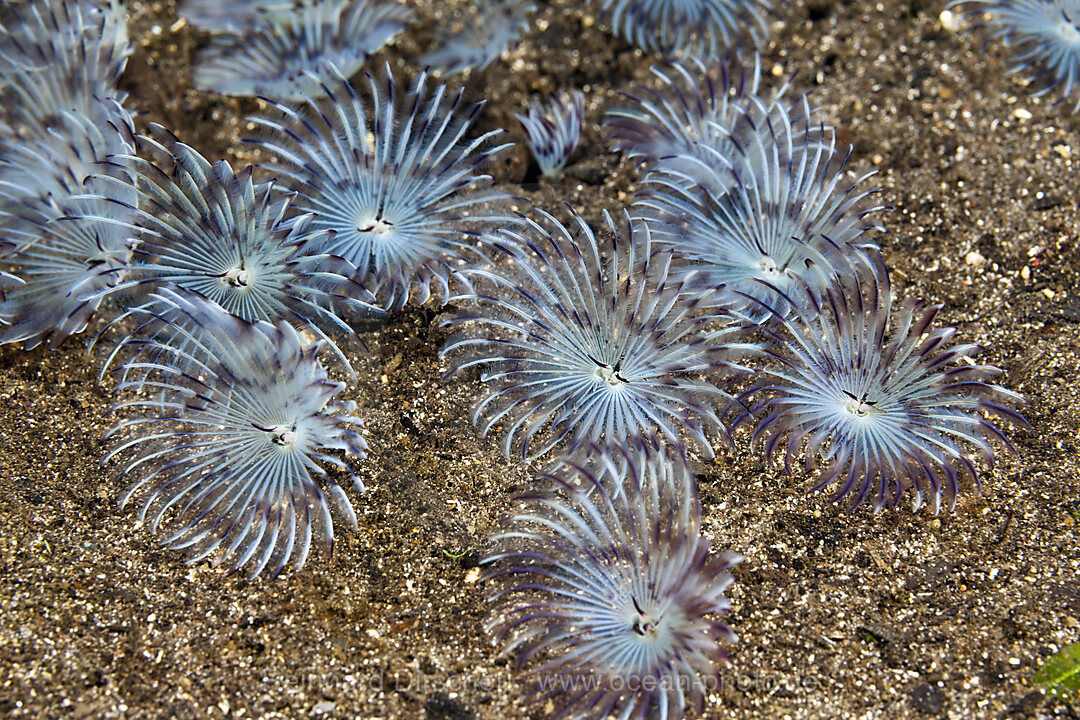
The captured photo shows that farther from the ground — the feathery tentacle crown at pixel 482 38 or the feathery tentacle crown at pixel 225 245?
the feathery tentacle crown at pixel 482 38

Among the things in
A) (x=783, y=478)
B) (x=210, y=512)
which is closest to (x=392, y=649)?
(x=210, y=512)

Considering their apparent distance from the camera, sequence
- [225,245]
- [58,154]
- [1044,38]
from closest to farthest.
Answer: [225,245] < [58,154] < [1044,38]

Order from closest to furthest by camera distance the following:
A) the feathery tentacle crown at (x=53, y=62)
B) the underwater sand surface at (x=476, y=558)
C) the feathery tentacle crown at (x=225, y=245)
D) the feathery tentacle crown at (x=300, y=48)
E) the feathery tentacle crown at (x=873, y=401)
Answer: the underwater sand surface at (x=476, y=558), the feathery tentacle crown at (x=873, y=401), the feathery tentacle crown at (x=225, y=245), the feathery tentacle crown at (x=53, y=62), the feathery tentacle crown at (x=300, y=48)

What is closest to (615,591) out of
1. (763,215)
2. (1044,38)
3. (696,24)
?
(763,215)

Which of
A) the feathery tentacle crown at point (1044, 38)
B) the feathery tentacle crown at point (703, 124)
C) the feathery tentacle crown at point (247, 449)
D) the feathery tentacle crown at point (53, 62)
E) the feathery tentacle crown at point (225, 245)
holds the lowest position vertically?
the feathery tentacle crown at point (247, 449)

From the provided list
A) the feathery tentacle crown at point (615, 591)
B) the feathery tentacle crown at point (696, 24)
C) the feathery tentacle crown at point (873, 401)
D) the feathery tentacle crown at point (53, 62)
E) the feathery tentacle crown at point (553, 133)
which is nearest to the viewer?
the feathery tentacle crown at point (615, 591)

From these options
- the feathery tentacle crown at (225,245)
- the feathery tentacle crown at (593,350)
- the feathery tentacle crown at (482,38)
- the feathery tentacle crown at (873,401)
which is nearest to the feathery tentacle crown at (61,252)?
the feathery tentacle crown at (225,245)

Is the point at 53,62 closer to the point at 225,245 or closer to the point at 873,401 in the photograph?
the point at 225,245

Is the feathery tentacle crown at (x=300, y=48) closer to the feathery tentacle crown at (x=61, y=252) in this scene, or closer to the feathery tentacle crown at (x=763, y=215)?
the feathery tentacle crown at (x=61, y=252)
